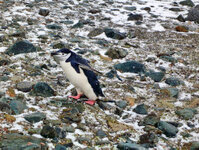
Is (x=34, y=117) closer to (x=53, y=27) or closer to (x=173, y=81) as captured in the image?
(x=173, y=81)

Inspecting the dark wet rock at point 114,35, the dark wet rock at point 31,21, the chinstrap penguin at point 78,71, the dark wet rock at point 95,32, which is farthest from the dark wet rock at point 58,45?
the chinstrap penguin at point 78,71

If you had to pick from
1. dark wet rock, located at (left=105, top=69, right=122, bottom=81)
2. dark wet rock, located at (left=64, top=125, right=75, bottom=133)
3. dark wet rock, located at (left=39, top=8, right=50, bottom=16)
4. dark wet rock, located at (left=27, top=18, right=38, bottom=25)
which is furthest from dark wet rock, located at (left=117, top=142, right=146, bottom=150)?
dark wet rock, located at (left=39, top=8, right=50, bottom=16)

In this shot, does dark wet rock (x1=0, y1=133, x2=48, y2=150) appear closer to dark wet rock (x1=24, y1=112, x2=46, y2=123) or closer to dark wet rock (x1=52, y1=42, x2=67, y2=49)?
dark wet rock (x1=24, y1=112, x2=46, y2=123)

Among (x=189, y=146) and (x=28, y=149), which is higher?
(x=28, y=149)

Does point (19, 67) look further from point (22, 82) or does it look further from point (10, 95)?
point (10, 95)

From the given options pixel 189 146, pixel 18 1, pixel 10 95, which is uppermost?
pixel 18 1

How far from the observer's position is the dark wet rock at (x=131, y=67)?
18.0ft

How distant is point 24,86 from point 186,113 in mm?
2531

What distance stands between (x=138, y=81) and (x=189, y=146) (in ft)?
6.36

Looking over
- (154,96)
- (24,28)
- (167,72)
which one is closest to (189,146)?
(154,96)

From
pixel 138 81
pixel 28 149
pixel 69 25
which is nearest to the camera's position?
pixel 28 149

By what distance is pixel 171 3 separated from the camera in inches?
457

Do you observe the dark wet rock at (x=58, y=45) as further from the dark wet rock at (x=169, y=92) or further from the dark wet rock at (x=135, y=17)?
the dark wet rock at (x=135, y=17)

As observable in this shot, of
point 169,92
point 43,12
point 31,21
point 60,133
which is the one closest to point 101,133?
point 60,133
